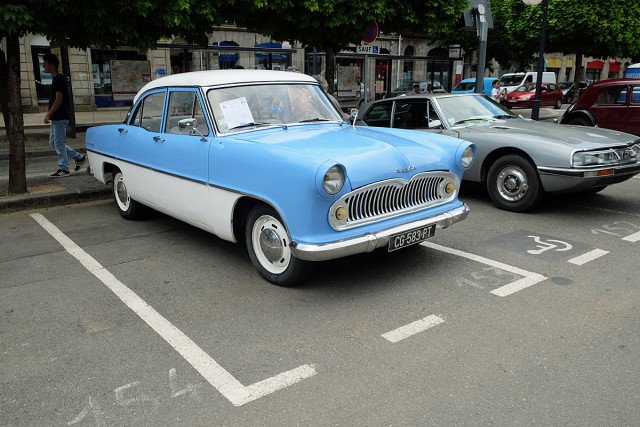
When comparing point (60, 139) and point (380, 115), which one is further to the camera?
point (60, 139)

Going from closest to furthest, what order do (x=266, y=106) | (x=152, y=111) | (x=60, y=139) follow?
1. (x=266, y=106)
2. (x=152, y=111)
3. (x=60, y=139)

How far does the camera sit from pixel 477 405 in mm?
2953

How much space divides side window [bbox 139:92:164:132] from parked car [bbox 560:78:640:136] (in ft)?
33.2

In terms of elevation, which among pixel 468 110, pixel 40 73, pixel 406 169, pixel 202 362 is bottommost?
pixel 202 362

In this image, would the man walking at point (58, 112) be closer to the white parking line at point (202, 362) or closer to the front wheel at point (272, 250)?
the white parking line at point (202, 362)

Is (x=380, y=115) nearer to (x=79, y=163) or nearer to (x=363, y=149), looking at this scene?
(x=363, y=149)

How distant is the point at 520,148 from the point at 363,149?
321 centimetres

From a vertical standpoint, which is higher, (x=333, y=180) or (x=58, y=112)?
(x=58, y=112)

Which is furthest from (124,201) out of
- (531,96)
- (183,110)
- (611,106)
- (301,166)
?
(531,96)

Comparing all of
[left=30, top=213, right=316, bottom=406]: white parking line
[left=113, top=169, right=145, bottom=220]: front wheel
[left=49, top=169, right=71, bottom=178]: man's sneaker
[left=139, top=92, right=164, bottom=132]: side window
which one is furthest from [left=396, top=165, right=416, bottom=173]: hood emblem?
[left=49, top=169, right=71, bottom=178]: man's sneaker

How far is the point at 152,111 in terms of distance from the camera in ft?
19.9

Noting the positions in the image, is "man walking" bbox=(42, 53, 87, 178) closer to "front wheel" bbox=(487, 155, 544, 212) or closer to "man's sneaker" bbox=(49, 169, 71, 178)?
"man's sneaker" bbox=(49, 169, 71, 178)

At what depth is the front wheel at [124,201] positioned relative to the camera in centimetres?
669

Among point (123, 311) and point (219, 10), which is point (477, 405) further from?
point (219, 10)
